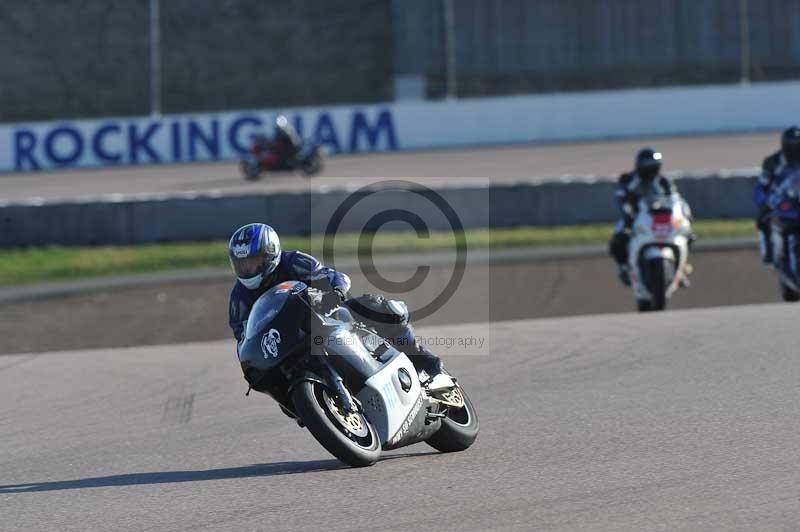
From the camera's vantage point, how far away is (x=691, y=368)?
830 cm

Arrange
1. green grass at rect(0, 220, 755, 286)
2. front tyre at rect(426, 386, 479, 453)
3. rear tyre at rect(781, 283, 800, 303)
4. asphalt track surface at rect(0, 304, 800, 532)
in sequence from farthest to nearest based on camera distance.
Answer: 1. green grass at rect(0, 220, 755, 286)
2. rear tyre at rect(781, 283, 800, 303)
3. front tyre at rect(426, 386, 479, 453)
4. asphalt track surface at rect(0, 304, 800, 532)

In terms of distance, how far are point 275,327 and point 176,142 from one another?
27345 mm

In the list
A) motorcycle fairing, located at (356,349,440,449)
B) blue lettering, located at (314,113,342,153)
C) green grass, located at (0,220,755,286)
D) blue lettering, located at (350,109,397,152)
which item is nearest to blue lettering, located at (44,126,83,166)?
blue lettering, located at (314,113,342,153)

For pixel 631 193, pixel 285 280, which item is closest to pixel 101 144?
pixel 631 193

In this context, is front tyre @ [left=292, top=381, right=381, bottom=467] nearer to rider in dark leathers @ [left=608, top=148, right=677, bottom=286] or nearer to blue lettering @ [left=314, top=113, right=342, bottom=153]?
rider in dark leathers @ [left=608, top=148, right=677, bottom=286]

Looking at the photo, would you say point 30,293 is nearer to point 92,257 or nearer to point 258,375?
point 92,257

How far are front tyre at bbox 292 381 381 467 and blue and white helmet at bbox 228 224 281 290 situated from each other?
61 cm

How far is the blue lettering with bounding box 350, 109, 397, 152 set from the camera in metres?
32.4

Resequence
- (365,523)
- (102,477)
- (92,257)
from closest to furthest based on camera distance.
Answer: (365,523) < (102,477) < (92,257)

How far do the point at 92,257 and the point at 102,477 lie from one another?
12539 mm

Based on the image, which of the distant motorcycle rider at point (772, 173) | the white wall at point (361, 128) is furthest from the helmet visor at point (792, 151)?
the white wall at point (361, 128)

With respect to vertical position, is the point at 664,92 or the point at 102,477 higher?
the point at 664,92

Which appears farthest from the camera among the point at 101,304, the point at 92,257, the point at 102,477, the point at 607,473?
the point at 92,257

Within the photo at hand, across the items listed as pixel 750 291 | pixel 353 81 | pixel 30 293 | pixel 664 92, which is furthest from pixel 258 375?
pixel 353 81
